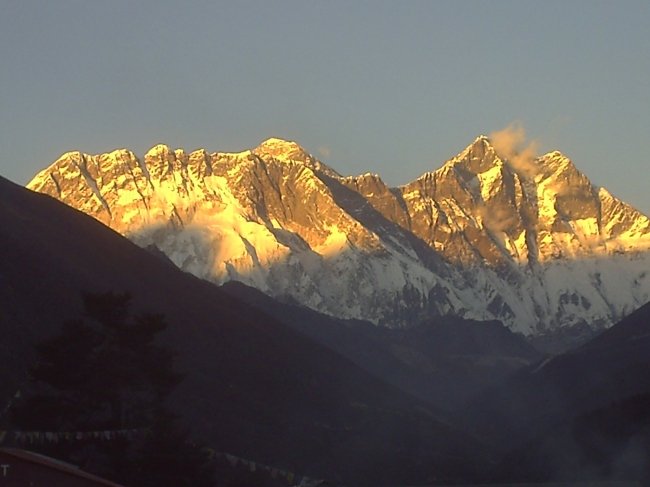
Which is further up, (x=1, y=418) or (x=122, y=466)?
(x=1, y=418)

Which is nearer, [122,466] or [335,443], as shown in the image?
[122,466]

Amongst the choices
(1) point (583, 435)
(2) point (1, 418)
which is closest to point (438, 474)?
(1) point (583, 435)

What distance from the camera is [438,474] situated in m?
182

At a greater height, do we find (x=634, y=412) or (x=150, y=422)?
(x=634, y=412)

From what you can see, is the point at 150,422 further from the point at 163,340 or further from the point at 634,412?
the point at 163,340

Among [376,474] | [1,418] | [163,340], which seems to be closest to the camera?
[1,418]

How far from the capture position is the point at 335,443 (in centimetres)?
19038

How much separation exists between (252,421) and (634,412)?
203ft

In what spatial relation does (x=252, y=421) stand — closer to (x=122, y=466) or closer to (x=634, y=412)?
(x=634, y=412)

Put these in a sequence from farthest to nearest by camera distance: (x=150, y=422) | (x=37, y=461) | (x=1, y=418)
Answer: (x=1, y=418), (x=150, y=422), (x=37, y=461)

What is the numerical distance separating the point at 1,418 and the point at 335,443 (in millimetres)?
90236

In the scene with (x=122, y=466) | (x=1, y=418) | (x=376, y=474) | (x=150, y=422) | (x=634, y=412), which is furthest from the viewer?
(x=376, y=474)

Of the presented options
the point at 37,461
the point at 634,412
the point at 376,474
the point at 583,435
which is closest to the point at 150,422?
the point at 37,461

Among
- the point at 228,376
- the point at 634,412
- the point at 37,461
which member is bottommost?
the point at 37,461
